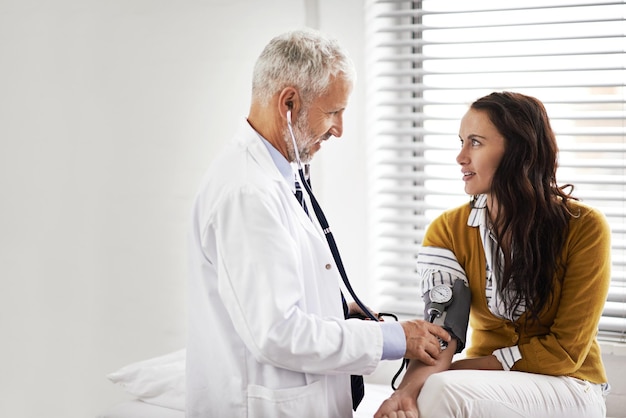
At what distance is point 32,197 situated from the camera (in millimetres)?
1653

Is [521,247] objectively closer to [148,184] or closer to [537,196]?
[537,196]

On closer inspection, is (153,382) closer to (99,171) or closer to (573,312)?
(99,171)

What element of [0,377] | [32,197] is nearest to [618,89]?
[32,197]

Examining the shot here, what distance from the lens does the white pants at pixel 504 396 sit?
178cm

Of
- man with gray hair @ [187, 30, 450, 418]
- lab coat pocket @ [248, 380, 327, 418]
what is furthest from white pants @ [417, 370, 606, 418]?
lab coat pocket @ [248, 380, 327, 418]

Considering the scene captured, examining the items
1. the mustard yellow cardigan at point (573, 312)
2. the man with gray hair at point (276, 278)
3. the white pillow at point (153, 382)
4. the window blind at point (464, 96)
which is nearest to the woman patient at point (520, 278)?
the mustard yellow cardigan at point (573, 312)

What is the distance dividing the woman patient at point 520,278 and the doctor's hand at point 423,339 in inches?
2.2

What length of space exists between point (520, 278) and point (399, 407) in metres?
0.46

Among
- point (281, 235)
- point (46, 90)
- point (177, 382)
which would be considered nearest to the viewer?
point (281, 235)

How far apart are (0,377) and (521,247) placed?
4.26ft

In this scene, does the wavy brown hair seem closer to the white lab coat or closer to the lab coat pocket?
the white lab coat

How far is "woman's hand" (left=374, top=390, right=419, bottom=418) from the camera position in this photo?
71.3 inches

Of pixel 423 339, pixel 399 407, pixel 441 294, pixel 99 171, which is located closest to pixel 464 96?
pixel 441 294

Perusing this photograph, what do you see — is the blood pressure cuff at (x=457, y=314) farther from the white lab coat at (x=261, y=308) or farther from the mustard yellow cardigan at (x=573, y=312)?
the white lab coat at (x=261, y=308)
